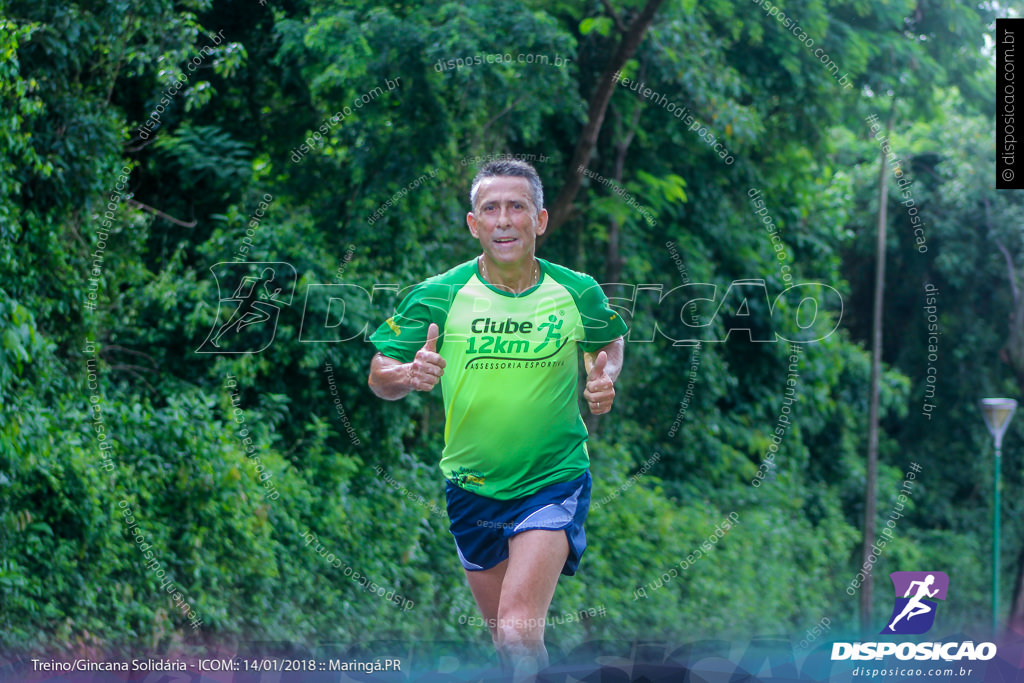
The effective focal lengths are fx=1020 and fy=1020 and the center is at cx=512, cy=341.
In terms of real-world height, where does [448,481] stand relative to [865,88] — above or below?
below

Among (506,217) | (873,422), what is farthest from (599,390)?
(873,422)

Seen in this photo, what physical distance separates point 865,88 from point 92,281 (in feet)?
21.8

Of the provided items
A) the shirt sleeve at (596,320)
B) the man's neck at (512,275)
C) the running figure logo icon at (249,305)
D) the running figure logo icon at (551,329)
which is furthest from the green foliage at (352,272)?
the shirt sleeve at (596,320)

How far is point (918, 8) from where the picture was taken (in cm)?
892

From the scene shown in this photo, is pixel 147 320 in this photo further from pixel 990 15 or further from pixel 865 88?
pixel 990 15

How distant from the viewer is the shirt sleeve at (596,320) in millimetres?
3602

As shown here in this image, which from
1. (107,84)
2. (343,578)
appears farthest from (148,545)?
(107,84)

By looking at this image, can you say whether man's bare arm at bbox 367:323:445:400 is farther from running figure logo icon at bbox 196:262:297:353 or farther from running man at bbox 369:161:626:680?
running figure logo icon at bbox 196:262:297:353

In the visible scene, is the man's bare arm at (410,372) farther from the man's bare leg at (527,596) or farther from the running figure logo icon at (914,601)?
the running figure logo icon at (914,601)

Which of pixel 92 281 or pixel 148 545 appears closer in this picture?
pixel 148 545

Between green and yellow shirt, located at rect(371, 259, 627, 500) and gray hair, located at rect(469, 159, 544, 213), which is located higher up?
gray hair, located at rect(469, 159, 544, 213)

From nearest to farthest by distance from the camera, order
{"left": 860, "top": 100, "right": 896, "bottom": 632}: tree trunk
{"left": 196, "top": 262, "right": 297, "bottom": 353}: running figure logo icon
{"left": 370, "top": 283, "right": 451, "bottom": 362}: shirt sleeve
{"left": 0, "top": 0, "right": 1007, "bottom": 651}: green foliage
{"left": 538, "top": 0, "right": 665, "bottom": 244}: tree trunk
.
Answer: {"left": 370, "top": 283, "right": 451, "bottom": 362}: shirt sleeve < {"left": 0, "top": 0, "right": 1007, "bottom": 651}: green foliage < {"left": 196, "top": 262, "right": 297, "bottom": 353}: running figure logo icon < {"left": 538, "top": 0, "right": 665, "bottom": 244}: tree trunk < {"left": 860, "top": 100, "right": 896, "bottom": 632}: tree trunk

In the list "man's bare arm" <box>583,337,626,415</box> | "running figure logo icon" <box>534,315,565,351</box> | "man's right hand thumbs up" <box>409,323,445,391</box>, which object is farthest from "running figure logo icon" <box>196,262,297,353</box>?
"man's bare arm" <box>583,337,626,415</box>

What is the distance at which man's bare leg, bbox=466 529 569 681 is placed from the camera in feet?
10.7
